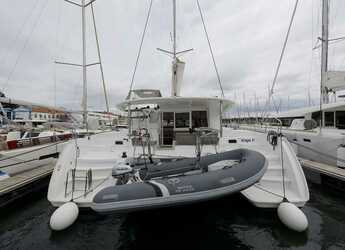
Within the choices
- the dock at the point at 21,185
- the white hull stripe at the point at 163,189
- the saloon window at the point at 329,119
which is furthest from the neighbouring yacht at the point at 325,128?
the dock at the point at 21,185

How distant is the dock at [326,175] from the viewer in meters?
4.80

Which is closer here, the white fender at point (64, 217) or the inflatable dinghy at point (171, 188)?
the inflatable dinghy at point (171, 188)

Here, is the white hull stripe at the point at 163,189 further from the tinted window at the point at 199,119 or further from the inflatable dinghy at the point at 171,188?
the tinted window at the point at 199,119

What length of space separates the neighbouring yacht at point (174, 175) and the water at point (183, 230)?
328 millimetres

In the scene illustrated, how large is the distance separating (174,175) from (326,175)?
15.2ft

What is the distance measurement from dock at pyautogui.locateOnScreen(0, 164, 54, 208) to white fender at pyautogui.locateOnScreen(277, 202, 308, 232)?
217 inches

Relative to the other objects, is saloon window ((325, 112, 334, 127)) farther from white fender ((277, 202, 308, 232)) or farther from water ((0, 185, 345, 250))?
white fender ((277, 202, 308, 232))

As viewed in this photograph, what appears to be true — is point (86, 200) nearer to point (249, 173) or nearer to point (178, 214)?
point (178, 214)

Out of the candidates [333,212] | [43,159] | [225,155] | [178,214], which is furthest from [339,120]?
[43,159]

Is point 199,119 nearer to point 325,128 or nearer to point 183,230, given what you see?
point 183,230

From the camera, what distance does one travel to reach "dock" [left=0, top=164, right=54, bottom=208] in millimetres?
4184

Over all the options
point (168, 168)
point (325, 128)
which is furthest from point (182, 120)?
point (325, 128)

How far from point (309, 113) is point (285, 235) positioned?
9221 millimetres

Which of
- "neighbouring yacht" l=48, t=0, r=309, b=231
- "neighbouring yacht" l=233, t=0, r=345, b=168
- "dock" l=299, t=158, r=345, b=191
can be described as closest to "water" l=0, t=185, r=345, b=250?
"neighbouring yacht" l=48, t=0, r=309, b=231
